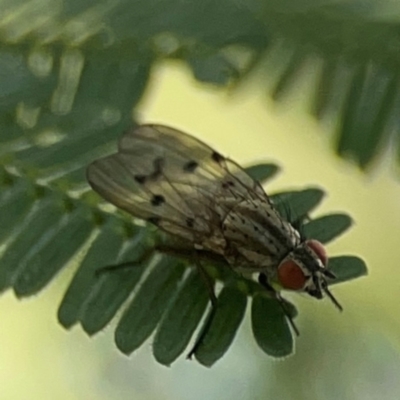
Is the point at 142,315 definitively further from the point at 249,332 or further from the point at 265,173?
the point at 249,332

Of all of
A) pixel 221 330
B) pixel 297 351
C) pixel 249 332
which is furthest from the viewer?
pixel 297 351

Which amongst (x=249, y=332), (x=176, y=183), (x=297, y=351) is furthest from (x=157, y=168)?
(x=297, y=351)

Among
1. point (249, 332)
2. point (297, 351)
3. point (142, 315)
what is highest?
point (142, 315)

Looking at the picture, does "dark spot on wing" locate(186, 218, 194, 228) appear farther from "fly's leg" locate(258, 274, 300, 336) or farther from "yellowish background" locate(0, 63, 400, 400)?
"yellowish background" locate(0, 63, 400, 400)

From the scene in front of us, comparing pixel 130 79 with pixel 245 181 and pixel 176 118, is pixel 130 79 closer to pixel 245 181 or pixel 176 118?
pixel 245 181

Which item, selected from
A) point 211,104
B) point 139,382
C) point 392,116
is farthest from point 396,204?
point 392,116

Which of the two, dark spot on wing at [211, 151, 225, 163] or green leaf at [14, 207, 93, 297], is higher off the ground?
dark spot on wing at [211, 151, 225, 163]

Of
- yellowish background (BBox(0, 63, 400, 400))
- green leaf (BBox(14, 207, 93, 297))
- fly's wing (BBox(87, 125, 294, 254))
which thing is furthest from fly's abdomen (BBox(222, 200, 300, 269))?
yellowish background (BBox(0, 63, 400, 400))
